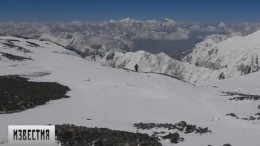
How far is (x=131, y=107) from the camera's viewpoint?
42.8 meters

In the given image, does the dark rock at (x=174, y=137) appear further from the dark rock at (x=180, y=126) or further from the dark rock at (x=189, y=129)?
the dark rock at (x=180, y=126)

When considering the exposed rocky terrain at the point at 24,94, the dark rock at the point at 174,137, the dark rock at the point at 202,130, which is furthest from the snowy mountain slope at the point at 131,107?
the exposed rocky terrain at the point at 24,94

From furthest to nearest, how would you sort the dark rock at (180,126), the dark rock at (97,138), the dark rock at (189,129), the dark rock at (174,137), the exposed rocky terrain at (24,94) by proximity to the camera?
the exposed rocky terrain at (24,94)
the dark rock at (180,126)
the dark rock at (189,129)
the dark rock at (174,137)
the dark rock at (97,138)

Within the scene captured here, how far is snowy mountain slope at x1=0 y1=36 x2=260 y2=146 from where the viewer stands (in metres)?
31.9

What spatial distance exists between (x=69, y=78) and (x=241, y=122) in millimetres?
29669

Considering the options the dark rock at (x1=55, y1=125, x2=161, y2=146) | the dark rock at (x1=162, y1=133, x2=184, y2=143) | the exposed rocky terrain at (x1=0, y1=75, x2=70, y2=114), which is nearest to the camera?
the dark rock at (x1=55, y1=125, x2=161, y2=146)

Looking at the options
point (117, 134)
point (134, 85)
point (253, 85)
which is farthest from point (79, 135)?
point (253, 85)

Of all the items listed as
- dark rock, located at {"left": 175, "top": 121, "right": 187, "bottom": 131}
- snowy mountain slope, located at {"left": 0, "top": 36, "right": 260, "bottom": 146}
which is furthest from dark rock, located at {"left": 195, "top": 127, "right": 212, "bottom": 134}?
dark rock, located at {"left": 175, "top": 121, "right": 187, "bottom": 131}

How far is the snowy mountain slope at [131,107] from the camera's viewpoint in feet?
105

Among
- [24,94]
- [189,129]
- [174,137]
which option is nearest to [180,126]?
[189,129]

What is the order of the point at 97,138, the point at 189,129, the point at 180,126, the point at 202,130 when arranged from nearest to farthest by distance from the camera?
the point at 97,138
the point at 189,129
the point at 202,130
the point at 180,126

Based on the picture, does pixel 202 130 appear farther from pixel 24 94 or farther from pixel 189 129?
pixel 24 94

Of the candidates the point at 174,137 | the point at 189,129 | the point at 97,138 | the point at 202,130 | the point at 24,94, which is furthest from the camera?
the point at 24,94

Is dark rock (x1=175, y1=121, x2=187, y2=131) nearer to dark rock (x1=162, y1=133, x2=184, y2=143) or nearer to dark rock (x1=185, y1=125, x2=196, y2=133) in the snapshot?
dark rock (x1=185, y1=125, x2=196, y2=133)
